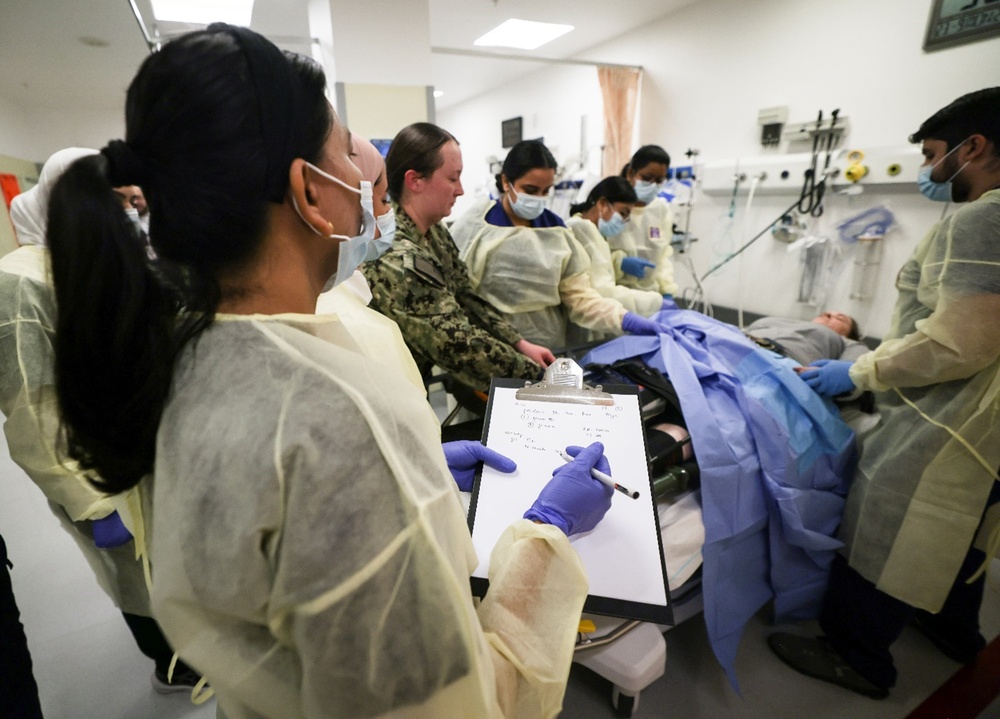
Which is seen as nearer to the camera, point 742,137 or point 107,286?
point 107,286

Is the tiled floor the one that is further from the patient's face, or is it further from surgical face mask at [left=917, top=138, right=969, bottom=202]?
surgical face mask at [left=917, top=138, right=969, bottom=202]

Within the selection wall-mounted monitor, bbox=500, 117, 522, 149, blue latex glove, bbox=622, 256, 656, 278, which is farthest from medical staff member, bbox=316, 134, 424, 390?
wall-mounted monitor, bbox=500, 117, 522, 149

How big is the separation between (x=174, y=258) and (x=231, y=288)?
6 centimetres

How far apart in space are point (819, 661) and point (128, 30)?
16.1 feet

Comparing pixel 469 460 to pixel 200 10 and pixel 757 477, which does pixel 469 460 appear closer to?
pixel 757 477

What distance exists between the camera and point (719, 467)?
123 centimetres

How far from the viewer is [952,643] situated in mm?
1498

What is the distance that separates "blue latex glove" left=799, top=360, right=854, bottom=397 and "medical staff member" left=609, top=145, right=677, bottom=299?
1326mm

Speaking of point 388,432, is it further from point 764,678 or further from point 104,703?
point 104,703

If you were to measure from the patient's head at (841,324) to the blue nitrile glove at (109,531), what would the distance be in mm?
2755

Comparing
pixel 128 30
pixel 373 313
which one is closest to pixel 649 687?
pixel 373 313

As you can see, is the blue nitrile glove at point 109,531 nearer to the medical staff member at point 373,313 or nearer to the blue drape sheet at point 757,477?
the medical staff member at point 373,313

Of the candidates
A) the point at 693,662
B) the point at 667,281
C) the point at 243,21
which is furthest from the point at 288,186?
the point at 243,21

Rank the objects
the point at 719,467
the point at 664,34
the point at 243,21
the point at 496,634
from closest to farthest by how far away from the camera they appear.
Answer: the point at 496,634 < the point at 719,467 < the point at 243,21 < the point at 664,34
